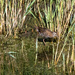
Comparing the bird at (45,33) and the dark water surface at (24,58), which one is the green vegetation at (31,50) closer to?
the dark water surface at (24,58)

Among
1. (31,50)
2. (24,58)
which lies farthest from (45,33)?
(24,58)

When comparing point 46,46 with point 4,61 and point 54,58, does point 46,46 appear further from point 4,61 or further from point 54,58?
point 4,61

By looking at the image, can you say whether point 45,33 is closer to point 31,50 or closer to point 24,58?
point 31,50

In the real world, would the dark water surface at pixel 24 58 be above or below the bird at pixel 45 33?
below

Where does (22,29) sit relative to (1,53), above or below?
above

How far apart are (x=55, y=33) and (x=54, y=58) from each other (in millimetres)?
920

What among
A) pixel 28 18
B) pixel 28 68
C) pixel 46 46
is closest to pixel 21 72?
pixel 28 68

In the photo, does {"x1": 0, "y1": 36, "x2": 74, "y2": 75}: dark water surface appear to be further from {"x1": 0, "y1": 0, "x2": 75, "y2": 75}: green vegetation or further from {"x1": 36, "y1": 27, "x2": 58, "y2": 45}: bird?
{"x1": 36, "y1": 27, "x2": 58, "y2": 45}: bird

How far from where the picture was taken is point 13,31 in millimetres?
4652

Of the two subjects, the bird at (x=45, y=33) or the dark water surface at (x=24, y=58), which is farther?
the bird at (x=45, y=33)

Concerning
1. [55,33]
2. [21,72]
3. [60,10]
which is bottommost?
[21,72]

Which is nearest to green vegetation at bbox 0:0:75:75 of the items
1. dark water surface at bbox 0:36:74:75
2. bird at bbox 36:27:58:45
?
dark water surface at bbox 0:36:74:75

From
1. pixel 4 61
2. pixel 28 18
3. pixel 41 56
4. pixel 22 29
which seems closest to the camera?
pixel 4 61

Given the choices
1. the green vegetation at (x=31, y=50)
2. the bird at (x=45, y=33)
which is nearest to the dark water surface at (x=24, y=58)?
the green vegetation at (x=31, y=50)
